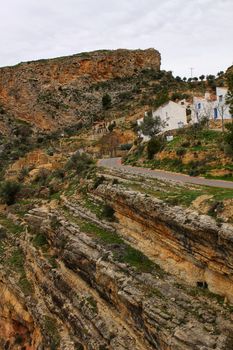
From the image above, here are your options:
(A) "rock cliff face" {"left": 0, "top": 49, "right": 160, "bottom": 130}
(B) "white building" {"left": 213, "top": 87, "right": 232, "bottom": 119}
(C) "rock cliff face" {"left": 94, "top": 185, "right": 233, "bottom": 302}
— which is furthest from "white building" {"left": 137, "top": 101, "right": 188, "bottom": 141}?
(A) "rock cliff face" {"left": 0, "top": 49, "right": 160, "bottom": 130}

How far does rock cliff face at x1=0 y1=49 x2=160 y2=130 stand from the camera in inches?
2488

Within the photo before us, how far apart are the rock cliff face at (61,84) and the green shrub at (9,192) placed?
33836 mm

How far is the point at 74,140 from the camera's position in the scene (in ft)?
165

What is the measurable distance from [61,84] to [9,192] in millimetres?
37678

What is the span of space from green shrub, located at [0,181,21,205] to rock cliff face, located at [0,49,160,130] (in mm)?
33836

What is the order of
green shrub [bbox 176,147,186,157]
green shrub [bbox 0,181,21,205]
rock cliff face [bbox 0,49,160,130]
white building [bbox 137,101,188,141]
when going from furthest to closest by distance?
rock cliff face [bbox 0,49,160,130]
white building [bbox 137,101,188,141]
green shrub [bbox 0,181,21,205]
green shrub [bbox 176,147,186,157]

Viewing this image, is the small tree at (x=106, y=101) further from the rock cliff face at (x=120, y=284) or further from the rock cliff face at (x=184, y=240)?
the rock cliff face at (x=184, y=240)

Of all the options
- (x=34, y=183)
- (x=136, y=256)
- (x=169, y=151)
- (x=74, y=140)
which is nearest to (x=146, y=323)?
(x=136, y=256)

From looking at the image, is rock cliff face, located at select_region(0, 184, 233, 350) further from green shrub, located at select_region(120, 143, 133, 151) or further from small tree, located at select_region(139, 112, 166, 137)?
green shrub, located at select_region(120, 143, 133, 151)

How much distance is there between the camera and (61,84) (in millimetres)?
64250

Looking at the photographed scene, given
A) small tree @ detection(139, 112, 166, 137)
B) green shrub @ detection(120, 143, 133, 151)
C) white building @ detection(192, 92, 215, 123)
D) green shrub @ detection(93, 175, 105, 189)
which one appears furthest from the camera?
green shrub @ detection(120, 143, 133, 151)

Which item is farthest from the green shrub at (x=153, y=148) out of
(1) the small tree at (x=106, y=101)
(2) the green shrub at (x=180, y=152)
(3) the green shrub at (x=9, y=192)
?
(1) the small tree at (x=106, y=101)

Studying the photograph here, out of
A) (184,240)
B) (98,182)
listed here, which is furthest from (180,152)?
(184,240)

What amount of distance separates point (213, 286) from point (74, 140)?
4152 centimetres
